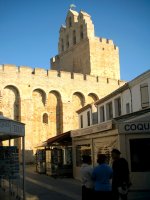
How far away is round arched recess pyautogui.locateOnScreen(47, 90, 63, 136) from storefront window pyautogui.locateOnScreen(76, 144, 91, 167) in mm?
18737

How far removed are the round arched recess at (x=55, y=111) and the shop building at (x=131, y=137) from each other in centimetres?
1732

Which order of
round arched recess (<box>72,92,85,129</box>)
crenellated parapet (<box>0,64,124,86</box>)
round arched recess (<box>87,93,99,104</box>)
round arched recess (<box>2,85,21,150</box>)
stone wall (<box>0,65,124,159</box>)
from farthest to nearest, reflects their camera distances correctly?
round arched recess (<box>87,93,99,104</box>)
round arched recess (<box>72,92,85,129</box>)
crenellated parapet (<box>0,64,124,86</box>)
stone wall (<box>0,65,124,159</box>)
round arched recess (<box>2,85,21,150</box>)

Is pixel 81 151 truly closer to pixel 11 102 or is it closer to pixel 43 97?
pixel 11 102

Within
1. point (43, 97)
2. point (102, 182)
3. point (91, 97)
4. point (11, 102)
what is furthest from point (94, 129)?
point (91, 97)

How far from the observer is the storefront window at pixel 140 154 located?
1156 cm

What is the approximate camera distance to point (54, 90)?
1387 inches

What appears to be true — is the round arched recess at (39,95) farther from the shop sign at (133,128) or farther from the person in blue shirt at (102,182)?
the person in blue shirt at (102,182)

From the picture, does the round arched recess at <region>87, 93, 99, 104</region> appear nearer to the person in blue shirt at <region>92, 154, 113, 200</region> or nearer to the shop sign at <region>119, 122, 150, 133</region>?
the shop sign at <region>119, 122, 150, 133</region>

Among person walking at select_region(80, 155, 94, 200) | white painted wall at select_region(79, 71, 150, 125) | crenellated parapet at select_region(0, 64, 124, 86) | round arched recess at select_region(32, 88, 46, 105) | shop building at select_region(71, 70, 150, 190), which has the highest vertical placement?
crenellated parapet at select_region(0, 64, 124, 86)

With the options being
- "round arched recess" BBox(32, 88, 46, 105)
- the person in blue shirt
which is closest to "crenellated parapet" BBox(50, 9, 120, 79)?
"round arched recess" BBox(32, 88, 46, 105)

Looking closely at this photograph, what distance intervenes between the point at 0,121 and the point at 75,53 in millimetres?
39900

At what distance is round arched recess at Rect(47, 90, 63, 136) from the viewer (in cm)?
3503

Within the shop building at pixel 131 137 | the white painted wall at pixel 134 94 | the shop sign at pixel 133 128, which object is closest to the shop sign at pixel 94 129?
the shop building at pixel 131 137

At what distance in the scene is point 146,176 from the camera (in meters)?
11.4
